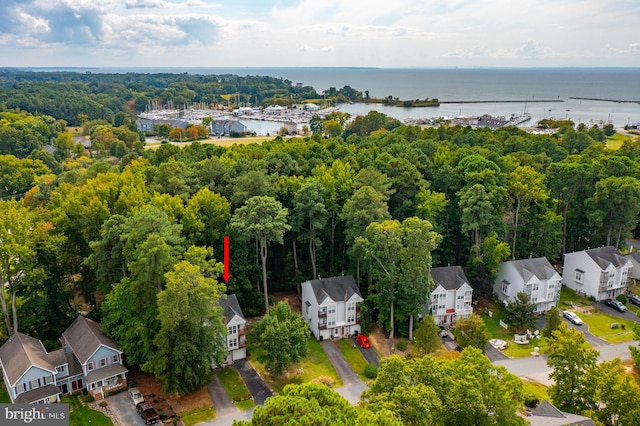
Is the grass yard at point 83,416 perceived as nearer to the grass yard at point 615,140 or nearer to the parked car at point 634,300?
the parked car at point 634,300

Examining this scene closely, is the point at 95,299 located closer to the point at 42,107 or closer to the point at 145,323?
the point at 145,323

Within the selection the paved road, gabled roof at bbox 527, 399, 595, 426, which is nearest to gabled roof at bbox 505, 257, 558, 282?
the paved road

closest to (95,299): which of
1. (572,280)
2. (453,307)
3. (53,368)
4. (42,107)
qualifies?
(53,368)

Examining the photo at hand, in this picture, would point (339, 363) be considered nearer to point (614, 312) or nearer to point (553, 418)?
point (553, 418)

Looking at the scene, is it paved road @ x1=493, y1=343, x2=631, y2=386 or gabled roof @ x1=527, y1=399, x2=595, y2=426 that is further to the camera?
paved road @ x1=493, y1=343, x2=631, y2=386

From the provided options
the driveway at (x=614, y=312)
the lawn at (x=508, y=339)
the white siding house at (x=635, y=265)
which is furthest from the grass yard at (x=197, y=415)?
the white siding house at (x=635, y=265)

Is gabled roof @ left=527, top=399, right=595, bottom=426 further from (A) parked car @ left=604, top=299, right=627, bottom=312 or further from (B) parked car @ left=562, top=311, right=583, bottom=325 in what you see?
(A) parked car @ left=604, top=299, right=627, bottom=312
